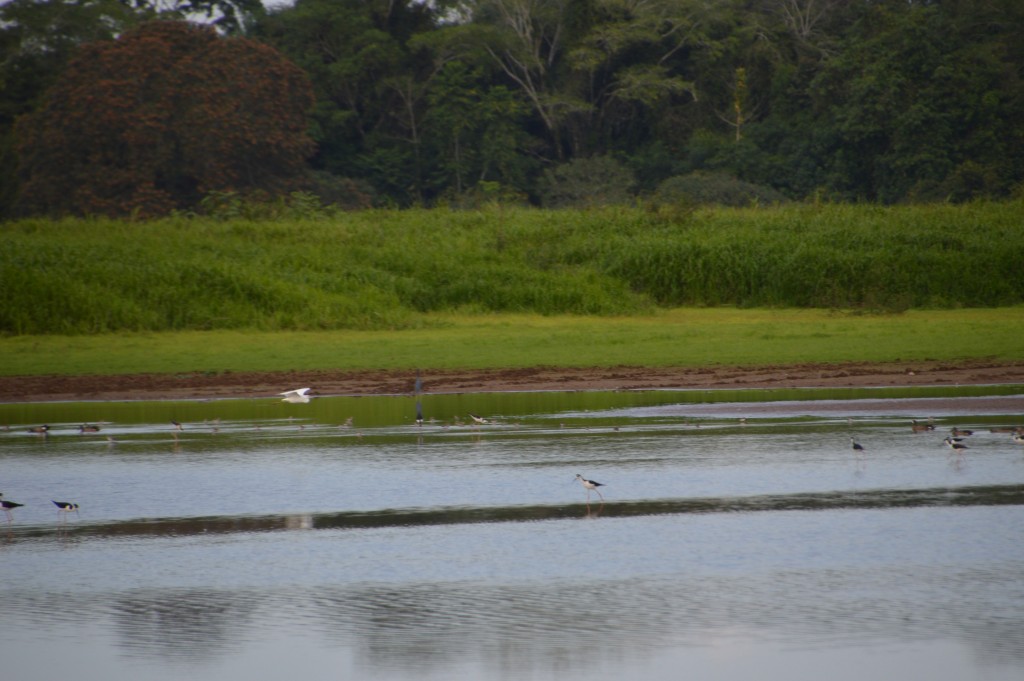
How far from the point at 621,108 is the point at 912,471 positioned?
4290cm

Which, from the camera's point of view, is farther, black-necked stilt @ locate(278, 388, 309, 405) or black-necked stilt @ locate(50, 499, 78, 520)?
black-necked stilt @ locate(278, 388, 309, 405)

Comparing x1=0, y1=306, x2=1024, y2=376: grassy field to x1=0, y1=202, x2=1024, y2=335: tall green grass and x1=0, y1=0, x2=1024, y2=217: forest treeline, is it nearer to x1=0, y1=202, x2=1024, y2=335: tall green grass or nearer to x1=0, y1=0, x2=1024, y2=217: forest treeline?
x1=0, y1=202, x2=1024, y2=335: tall green grass

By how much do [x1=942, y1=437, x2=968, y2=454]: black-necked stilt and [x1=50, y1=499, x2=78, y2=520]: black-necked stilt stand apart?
7.79 meters

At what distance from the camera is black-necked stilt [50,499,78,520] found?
35.7 feet

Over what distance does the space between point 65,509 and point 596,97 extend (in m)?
44.6

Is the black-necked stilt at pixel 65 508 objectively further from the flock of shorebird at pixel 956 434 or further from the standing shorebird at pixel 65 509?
the flock of shorebird at pixel 956 434

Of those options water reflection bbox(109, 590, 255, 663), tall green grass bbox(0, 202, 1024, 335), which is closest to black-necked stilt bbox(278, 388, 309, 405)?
tall green grass bbox(0, 202, 1024, 335)

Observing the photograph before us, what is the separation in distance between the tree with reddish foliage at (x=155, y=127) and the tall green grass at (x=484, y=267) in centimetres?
1119

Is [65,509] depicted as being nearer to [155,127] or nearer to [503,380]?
[503,380]

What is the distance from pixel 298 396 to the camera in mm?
18844

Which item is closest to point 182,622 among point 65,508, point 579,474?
point 65,508

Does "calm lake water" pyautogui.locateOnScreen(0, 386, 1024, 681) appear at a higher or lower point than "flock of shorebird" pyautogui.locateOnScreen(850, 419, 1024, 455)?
lower

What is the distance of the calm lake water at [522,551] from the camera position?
7.20 metres

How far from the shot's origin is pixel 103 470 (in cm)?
1345
